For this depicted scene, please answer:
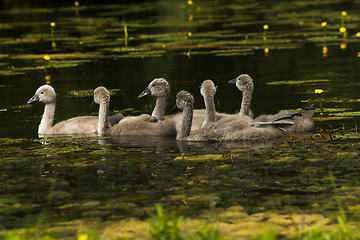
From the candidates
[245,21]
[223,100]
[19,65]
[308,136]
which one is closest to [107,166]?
[308,136]

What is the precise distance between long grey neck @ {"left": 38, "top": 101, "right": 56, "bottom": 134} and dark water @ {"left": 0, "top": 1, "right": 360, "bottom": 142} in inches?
5.9

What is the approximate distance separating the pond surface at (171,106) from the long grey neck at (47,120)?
0.17 meters

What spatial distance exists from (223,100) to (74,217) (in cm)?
756

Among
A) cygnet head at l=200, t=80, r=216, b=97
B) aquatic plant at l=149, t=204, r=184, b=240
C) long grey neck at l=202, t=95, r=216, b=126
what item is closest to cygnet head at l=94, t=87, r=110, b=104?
cygnet head at l=200, t=80, r=216, b=97

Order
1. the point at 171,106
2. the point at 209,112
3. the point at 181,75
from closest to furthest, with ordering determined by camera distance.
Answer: the point at 209,112
the point at 171,106
the point at 181,75

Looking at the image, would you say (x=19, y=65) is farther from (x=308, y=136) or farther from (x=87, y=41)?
(x=308, y=136)

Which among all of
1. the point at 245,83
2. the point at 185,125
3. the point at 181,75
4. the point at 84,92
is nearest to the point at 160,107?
the point at 245,83

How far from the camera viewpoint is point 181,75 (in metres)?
16.9

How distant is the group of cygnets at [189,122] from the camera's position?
10203mm

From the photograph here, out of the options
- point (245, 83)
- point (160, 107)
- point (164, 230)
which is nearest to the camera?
point (164, 230)

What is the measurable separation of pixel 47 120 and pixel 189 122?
2624mm

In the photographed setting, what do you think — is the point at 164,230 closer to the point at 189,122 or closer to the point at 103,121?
the point at 189,122

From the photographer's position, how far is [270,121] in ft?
33.5

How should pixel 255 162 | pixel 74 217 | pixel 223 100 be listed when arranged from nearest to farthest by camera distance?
pixel 74 217 → pixel 255 162 → pixel 223 100
